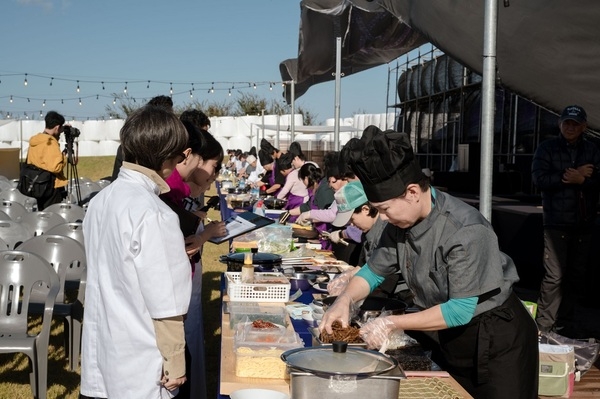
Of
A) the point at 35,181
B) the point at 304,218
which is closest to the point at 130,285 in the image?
the point at 304,218

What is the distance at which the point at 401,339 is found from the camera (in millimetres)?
2594

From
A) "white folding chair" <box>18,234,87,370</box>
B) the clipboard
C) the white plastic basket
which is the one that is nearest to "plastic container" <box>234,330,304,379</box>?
the white plastic basket

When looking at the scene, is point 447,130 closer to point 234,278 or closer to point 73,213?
point 73,213

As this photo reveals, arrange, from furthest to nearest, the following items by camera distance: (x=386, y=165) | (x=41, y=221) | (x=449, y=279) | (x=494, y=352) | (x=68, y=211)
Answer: (x=68, y=211) < (x=41, y=221) < (x=494, y=352) < (x=449, y=279) < (x=386, y=165)

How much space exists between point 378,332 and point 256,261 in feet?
7.37

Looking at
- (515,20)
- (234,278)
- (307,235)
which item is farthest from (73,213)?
(515,20)

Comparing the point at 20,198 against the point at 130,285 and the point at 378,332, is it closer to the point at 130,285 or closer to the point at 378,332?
the point at 130,285

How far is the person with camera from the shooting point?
8.80m

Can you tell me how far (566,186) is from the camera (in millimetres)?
5801

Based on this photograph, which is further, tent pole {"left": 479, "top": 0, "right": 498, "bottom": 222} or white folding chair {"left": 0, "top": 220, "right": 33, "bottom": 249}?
white folding chair {"left": 0, "top": 220, "right": 33, "bottom": 249}

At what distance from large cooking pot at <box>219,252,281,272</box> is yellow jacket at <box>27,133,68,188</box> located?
194 inches

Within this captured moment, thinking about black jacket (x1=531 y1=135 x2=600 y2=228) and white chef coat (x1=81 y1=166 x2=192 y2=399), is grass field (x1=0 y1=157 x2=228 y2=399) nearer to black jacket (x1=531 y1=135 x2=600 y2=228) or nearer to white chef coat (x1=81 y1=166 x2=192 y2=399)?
white chef coat (x1=81 y1=166 x2=192 y2=399)

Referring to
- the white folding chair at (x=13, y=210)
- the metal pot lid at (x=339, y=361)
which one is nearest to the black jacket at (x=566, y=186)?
the metal pot lid at (x=339, y=361)

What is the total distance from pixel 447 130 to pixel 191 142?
15.0 metres
